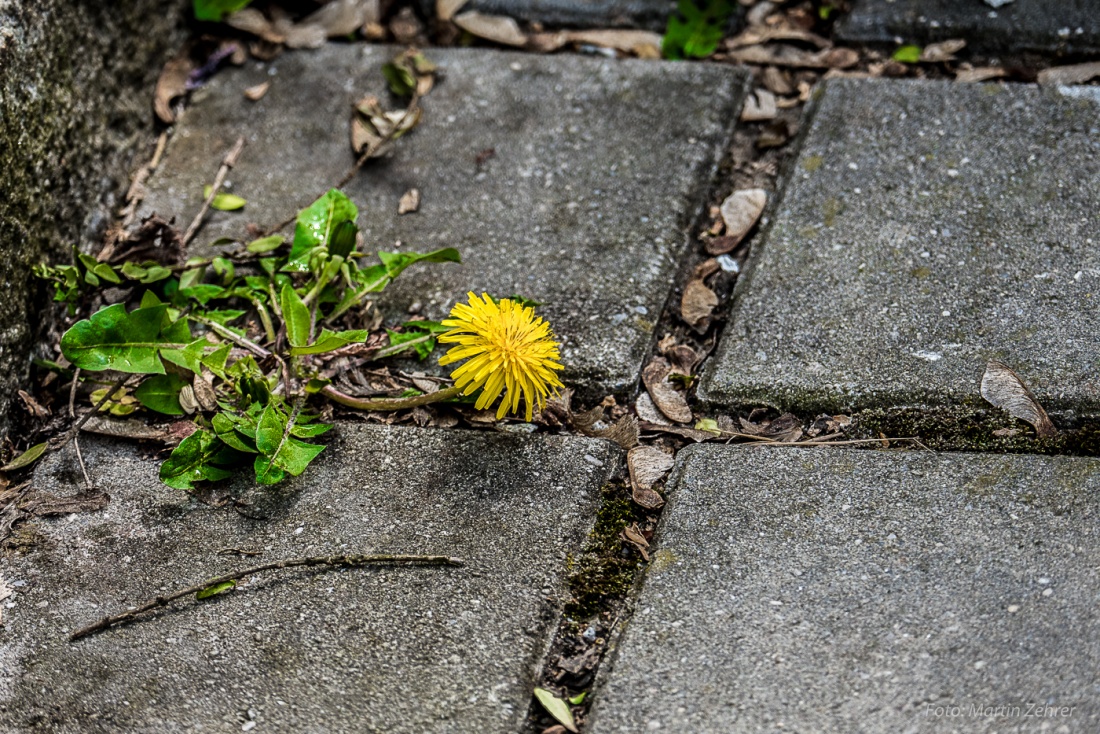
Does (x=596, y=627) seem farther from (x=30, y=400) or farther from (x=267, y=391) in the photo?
(x=30, y=400)

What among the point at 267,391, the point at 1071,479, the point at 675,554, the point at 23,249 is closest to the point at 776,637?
the point at 675,554

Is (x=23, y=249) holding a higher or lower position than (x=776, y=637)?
→ higher

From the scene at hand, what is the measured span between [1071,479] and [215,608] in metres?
1.22

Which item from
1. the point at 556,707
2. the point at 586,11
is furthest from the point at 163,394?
the point at 586,11

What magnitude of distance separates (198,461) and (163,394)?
19 cm

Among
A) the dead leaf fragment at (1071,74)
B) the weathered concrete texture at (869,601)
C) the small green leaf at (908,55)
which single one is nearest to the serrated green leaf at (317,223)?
the weathered concrete texture at (869,601)

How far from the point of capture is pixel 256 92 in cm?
237

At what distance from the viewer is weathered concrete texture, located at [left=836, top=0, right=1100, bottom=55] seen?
2.18 metres

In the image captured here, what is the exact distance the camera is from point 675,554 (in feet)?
4.67

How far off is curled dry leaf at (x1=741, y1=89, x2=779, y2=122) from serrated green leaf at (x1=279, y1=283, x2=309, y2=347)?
1.07 m

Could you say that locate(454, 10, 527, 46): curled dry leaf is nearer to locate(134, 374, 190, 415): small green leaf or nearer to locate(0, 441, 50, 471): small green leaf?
locate(134, 374, 190, 415): small green leaf

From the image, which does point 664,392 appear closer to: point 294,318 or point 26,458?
point 294,318

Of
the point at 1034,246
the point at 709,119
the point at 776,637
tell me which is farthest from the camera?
the point at 709,119

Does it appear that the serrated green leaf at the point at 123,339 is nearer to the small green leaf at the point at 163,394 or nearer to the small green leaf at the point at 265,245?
Result: the small green leaf at the point at 163,394
